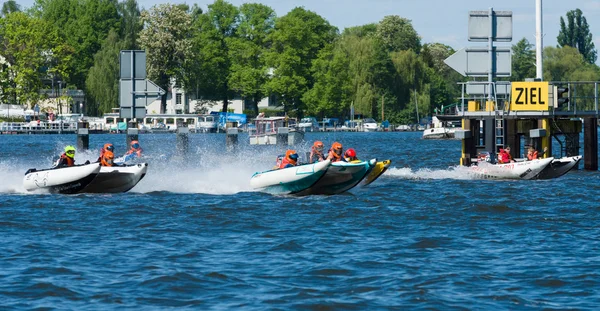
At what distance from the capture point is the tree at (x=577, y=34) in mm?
153500

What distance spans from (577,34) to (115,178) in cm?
13319

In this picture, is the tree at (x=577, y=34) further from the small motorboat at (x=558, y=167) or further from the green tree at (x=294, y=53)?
the small motorboat at (x=558, y=167)

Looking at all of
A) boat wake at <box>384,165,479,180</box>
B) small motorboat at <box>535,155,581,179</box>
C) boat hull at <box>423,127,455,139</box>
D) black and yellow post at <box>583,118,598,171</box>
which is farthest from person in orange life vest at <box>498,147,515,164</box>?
boat hull at <box>423,127,455,139</box>

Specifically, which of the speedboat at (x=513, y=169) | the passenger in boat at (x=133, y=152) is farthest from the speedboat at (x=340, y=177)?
the speedboat at (x=513, y=169)

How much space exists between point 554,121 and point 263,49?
77.4m

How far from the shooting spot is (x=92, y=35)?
394ft

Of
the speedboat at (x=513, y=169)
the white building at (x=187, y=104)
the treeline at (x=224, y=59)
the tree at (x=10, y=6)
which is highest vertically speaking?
the tree at (x=10, y=6)

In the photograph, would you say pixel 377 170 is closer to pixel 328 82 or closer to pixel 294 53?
pixel 294 53

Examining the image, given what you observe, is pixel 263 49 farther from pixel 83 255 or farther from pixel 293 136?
pixel 83 255

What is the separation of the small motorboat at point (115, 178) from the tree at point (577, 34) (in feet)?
433

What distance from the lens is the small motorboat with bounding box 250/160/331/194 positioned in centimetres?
2850

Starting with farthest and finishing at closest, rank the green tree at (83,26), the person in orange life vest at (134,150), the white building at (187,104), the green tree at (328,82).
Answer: the white building at (187,104) < the green tree at (83,26) < the green tree at (328,82) < the person in orange life vest at (134,150)

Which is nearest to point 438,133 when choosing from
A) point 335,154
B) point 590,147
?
point 590,147

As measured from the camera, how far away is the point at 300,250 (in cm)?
1980
